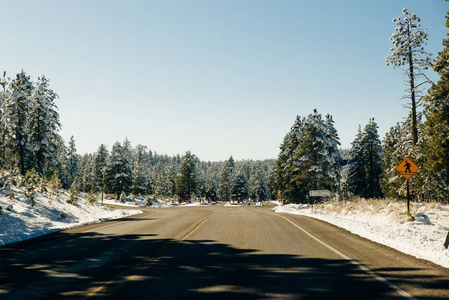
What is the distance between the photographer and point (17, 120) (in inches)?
1580

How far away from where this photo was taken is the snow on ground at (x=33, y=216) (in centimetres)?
1252

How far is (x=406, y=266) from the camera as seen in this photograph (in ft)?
22.0

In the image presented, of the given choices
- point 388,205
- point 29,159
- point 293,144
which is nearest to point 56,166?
point 29,159

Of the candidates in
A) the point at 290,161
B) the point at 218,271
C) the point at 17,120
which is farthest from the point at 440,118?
the point at 17,120

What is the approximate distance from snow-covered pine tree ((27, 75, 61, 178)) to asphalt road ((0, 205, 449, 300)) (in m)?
39.8

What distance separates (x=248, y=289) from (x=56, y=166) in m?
49.7

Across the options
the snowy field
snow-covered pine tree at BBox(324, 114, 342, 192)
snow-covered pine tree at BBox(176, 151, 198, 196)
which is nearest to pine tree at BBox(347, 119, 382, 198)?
snow-covered pine tree at BBox(324, 114, 342, 192)

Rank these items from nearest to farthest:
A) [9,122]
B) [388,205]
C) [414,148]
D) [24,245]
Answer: [24,245]
[388,205]
[414,148]
[9,122]

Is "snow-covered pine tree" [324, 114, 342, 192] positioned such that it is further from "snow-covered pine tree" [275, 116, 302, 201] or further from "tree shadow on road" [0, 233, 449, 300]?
"tree shadow on road" [0, 233, 449, 300]

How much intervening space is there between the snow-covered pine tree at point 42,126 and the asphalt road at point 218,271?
3978cm

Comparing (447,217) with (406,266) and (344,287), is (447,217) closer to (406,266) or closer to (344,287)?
(406,266)

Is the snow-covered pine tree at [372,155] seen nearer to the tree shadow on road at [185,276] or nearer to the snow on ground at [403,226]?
the snow on ground at [403,226]

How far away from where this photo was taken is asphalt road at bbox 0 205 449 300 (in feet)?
16.6

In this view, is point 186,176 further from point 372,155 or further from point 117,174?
point 372,155
